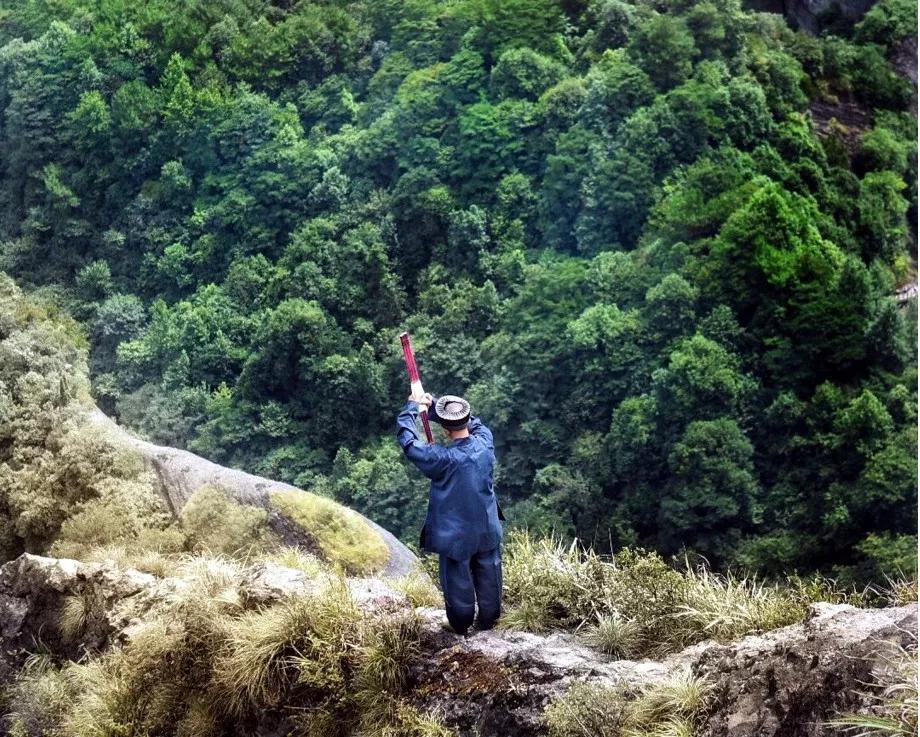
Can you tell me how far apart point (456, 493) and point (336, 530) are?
4.33m

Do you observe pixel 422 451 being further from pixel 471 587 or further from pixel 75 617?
pixel 75 617

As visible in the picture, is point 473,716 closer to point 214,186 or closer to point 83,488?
point 83,488

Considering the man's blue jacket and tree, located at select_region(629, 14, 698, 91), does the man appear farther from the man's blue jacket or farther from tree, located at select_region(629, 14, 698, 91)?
tree, located at select_region(629, 14, 698, 91)

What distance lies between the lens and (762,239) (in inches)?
670

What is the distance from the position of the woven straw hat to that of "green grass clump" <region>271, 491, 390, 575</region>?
368 centimetres

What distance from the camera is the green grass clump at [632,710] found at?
5297 millimetres

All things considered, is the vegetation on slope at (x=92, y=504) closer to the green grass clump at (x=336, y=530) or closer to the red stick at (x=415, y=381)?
the green grass clump at (x=336, y=530)

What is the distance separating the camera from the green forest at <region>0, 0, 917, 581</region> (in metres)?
14.7

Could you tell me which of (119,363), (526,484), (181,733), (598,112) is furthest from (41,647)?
(598,112)

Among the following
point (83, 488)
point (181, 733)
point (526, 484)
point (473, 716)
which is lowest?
point (526, 484)

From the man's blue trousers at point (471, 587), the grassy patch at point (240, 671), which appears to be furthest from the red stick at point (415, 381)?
the grassy patch at point (240, 671)

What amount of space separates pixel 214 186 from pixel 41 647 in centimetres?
904

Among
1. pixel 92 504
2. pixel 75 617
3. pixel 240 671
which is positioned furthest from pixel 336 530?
pixel 240 671

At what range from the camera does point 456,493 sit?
602 centimetres
